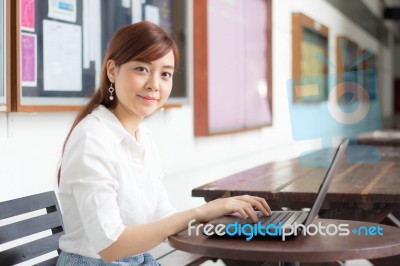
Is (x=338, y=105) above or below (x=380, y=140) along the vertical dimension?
above

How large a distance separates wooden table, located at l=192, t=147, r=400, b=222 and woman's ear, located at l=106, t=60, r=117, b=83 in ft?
2.35

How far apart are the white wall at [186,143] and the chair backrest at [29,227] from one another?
34 centimetres

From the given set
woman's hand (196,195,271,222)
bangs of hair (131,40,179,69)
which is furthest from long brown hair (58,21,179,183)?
woman's hand (196,195,271,222)

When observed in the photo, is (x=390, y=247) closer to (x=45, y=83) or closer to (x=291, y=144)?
(x=45, y=83)

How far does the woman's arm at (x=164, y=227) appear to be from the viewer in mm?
1571

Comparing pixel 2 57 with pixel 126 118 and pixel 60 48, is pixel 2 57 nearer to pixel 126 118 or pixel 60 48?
pixel 60 48

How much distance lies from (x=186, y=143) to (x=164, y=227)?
2.38m

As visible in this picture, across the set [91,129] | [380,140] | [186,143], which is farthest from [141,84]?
[380,140]

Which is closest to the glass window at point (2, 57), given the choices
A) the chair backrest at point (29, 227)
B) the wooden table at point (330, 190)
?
the chair backrest at point (29, 227)

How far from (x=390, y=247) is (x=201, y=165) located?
2.72 meters

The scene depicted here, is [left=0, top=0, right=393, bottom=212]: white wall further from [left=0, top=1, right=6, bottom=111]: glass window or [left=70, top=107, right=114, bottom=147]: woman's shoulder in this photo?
[left=70, top=107, right=114, bottom=147]: woman's shoulder

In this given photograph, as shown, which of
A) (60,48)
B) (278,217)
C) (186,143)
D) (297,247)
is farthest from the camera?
(186,143)

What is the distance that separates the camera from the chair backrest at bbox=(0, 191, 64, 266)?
190 centimetres

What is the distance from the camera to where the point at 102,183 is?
157cm
